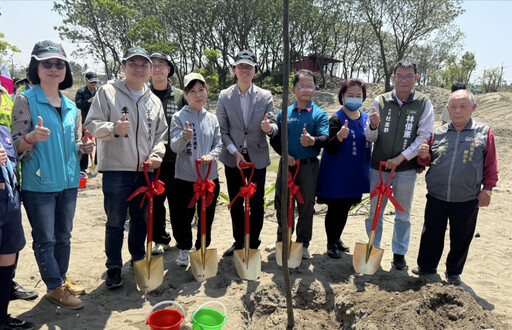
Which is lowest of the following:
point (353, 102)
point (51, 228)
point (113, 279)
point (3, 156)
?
point (113, 279)

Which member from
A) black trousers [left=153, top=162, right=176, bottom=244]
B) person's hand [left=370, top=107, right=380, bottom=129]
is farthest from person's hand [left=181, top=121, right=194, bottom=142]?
person's hand [left=370, top=107, right=380, bottom=129]

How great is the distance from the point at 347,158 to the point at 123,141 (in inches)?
89.7

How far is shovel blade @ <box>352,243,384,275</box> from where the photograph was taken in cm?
361

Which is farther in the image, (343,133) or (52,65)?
(343,133)

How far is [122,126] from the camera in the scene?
292 centimetres

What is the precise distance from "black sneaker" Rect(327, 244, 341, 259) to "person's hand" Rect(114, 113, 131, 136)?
2615 millimetres

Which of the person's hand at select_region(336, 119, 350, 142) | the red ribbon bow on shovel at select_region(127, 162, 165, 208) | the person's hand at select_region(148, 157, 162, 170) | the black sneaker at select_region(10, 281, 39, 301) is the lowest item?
the black sneaker at select_region(10, 281, 39, 301)

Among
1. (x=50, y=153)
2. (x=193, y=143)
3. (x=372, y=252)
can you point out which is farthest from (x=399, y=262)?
(x=50, y=153)

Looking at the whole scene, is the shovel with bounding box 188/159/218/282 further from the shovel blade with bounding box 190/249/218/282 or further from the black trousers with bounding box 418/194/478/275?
the black trousers with bounding box 418/194/478/275

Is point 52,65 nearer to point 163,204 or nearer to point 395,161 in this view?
point 163,204

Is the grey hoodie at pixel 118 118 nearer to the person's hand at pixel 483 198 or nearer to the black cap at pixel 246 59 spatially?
the black cap at pixel 246 59

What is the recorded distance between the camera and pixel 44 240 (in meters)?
2.82

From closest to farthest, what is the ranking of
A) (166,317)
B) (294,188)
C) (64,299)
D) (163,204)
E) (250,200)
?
(166,317), (64,299), (294,188), (250,200), (163,204)

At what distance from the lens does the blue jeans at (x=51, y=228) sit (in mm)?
2750
